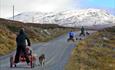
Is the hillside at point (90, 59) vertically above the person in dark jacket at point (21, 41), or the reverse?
the person in dark jacket at point (21, 41)

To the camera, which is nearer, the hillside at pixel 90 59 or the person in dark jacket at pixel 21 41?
the person in dark jacket at pixel 21 41

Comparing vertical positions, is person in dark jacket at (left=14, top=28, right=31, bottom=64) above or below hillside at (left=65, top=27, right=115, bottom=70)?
above

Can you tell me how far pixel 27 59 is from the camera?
23984 millimetres

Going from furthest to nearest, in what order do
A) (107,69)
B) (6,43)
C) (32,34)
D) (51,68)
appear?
1. (32,34)
2. (6,43)
3. (107,69)
4. (51,68)

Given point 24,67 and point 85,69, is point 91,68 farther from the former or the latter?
point 24,67

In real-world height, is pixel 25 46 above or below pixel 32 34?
above

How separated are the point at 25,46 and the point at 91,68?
686 centimetres

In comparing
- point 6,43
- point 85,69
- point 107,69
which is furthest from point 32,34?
point 85,69

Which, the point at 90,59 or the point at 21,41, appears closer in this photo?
the point at 21,41

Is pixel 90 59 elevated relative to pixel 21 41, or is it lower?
lower

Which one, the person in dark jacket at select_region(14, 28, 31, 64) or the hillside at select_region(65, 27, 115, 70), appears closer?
the person in dark jacket at select_region(14, 28, 31, 64)

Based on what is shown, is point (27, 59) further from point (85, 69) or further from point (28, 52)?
point (85, 69)

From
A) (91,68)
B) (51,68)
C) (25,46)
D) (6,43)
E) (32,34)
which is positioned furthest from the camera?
(32,34)

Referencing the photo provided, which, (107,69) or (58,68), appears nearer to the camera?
(58,68)
